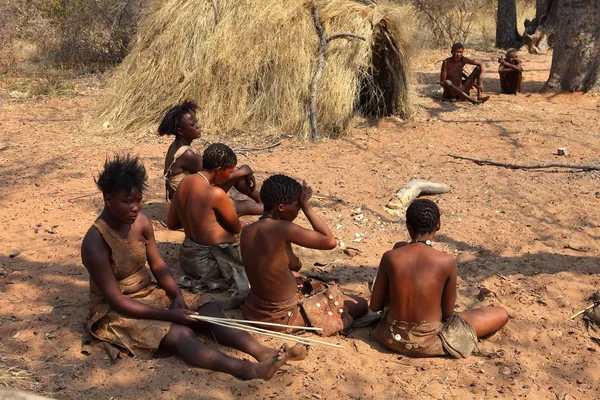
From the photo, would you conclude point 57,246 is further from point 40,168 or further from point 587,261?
point 587,261

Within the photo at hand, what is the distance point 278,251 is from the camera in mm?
3080

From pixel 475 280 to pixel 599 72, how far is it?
592cm

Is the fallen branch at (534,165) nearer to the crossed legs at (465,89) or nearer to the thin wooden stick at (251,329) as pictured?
the crossed legs at (465,89)

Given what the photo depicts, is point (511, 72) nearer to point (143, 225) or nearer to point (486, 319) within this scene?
point (486, 319)

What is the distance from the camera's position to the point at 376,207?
5.16 metres

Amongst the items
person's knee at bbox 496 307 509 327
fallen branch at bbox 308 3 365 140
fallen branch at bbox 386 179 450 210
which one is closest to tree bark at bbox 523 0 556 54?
fallen branch at bbox 308 3 365 140

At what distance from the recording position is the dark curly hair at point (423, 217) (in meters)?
3.01

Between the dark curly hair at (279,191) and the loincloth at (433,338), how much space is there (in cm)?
82

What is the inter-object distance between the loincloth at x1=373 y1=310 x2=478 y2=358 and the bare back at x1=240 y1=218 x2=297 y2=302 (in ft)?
1.96

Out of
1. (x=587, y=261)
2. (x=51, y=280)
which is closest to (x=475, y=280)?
(x=587, y=261)

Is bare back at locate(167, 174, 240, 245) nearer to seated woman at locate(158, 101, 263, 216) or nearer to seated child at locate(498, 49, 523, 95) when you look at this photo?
seated woman at locate(158, 101, 263, 216)

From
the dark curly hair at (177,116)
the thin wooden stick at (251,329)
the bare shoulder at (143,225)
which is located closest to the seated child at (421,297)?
the thin wooden stick at (251,329)

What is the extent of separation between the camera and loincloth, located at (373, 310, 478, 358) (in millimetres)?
3059

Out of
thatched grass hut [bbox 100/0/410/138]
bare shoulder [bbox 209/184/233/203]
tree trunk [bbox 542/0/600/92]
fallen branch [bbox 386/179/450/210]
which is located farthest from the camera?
tree trunk [bbox 542/0/600/92]
